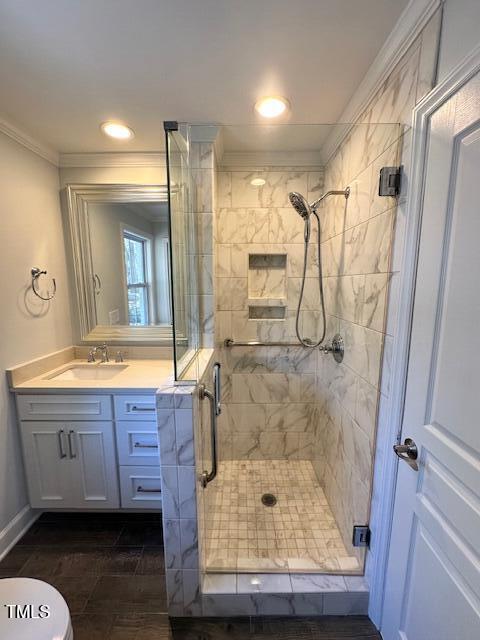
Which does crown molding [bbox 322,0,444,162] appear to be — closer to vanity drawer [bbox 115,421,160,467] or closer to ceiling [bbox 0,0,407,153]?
ceiling [bbox 0,0,407,153]

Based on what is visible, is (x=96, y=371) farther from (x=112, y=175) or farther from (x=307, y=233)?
(x=307, y=233)

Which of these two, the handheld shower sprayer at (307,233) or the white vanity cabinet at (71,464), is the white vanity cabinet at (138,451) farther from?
the handheld shower sprayer at (307,233)

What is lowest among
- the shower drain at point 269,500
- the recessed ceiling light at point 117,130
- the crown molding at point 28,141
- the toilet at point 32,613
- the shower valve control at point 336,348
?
the shower drain at point 269,500

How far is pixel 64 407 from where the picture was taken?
5.45ft

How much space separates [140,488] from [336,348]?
1.55 metres

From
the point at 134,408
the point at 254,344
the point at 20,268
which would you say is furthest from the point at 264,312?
the point at 20,268

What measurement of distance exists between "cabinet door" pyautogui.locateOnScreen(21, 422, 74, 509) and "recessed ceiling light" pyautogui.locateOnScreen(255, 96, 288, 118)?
2.19 metres

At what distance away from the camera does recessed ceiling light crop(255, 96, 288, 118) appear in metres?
1.38

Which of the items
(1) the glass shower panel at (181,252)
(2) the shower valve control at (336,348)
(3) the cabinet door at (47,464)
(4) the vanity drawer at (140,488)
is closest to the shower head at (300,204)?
(1) the glass shower panel at (181,252)

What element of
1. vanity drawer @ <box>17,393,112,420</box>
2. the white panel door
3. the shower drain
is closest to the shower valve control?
the white panel door

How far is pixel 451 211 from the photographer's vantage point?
0.80 metres

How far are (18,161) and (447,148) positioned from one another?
2.22 metres

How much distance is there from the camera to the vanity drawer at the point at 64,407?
1.65 meters

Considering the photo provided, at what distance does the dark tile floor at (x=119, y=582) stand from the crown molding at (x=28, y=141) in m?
2.45
